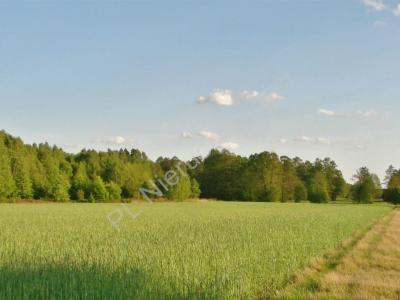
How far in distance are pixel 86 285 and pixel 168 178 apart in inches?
3045

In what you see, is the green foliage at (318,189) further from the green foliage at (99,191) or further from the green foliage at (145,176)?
the green foliage at (99,191)

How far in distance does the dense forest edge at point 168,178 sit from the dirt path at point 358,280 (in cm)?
6365

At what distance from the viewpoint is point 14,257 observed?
35.0 feet

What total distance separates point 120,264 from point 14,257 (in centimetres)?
300

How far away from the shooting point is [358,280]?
440 inches

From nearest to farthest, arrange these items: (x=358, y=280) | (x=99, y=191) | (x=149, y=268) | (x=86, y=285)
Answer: (x=86, y=285) < (x=149, y=268) < (x=358, y=280) < (x=99, y=191)

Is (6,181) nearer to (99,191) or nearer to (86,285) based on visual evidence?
(99,191)

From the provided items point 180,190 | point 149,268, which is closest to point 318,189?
point 180,190

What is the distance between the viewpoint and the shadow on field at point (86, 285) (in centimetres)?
679

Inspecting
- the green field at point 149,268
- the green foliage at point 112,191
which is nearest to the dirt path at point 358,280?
the green field at point 149,268

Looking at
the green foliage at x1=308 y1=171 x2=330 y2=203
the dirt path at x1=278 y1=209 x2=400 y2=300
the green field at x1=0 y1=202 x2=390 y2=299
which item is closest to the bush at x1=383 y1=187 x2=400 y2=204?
the green foliage at x1=308 y1=171 x2=330 y2=203

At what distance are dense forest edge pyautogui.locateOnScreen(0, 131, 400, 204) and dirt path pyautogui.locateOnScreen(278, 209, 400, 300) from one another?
6365 cm

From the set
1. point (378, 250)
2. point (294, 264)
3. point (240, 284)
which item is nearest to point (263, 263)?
point (294, 264)

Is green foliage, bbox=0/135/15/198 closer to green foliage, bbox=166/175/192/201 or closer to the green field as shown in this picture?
green foliage, bbox=166/175/192/201
